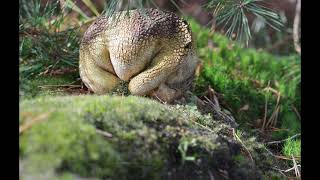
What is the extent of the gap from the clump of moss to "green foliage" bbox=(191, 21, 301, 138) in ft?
2.72

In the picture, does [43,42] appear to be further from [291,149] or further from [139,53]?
[291,149]

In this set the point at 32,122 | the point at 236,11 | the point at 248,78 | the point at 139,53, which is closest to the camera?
the point at 32,122

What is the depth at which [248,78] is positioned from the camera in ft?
8.68

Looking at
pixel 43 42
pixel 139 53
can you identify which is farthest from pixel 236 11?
pixel 43 42

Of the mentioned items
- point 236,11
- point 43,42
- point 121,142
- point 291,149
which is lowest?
point 291,149

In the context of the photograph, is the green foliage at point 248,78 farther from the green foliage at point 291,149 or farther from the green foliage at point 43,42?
the green foliage at point 43,42

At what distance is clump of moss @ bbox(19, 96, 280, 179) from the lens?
45.8 inches

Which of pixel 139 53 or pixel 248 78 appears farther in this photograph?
pixel 248 78

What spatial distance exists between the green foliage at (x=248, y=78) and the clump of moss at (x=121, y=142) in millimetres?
828

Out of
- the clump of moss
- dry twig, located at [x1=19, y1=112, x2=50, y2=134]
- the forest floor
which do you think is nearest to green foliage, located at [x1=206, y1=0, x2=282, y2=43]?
the forest floor

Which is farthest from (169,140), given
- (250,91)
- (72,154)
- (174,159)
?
(250,91)

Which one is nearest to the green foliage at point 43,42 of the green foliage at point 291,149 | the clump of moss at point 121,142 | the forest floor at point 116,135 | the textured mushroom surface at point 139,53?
the forest floor at point 116,135

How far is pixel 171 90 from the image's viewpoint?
1.75 metres

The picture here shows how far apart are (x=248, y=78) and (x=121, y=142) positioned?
149 centimetres
